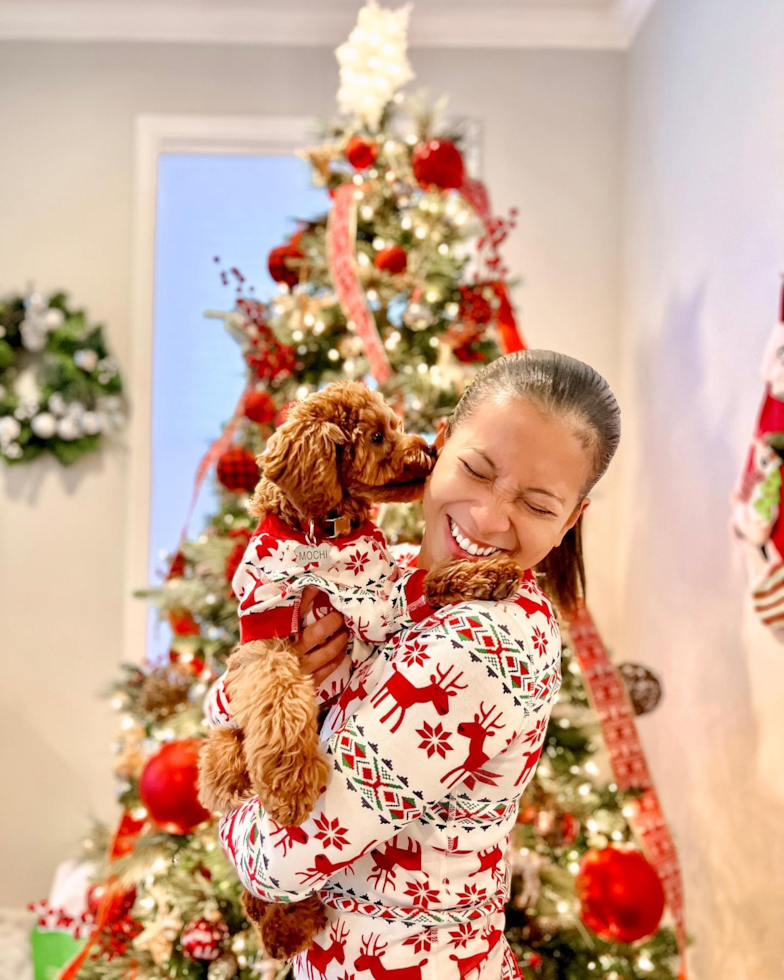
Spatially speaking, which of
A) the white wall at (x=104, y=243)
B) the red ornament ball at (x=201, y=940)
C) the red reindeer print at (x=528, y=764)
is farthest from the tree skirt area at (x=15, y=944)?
the red reindeer print at (x=528, y=764)

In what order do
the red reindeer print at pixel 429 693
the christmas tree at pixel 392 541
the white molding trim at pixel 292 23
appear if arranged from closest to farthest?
the red reindeer print at pixel 429 693 < the christmas tree at pixel 392 541 < the white molding trim at pixel 292 23

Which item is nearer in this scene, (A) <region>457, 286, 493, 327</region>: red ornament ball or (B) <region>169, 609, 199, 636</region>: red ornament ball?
(A) <region>457, 286, 493, 327</region>: red ornament ball

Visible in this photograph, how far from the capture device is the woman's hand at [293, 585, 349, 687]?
0.85m

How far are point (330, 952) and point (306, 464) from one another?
54 cm

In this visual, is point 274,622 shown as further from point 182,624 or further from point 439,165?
point 439,165

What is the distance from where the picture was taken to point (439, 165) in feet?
6.48

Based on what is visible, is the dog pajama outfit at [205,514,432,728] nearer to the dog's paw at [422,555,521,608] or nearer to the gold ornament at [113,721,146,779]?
the dog's paw at [422,555,521,608]

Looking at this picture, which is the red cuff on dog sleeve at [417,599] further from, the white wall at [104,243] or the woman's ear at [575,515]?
the white wall at [104,243]

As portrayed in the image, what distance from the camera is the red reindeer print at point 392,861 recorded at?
0.83 meters

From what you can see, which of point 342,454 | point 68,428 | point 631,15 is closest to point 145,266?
point 68,428

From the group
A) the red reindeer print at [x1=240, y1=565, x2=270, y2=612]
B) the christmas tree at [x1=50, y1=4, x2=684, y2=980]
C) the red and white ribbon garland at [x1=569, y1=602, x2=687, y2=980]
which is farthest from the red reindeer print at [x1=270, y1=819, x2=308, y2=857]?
the red and white ribbon garland at [x1=569, y1=602, x2=687, y2=980]

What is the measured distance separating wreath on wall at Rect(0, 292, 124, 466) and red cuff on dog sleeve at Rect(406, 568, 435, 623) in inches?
93.8

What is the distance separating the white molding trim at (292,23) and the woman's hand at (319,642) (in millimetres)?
2758

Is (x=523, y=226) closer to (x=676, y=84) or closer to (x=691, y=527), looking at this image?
(x=676, y=84)
